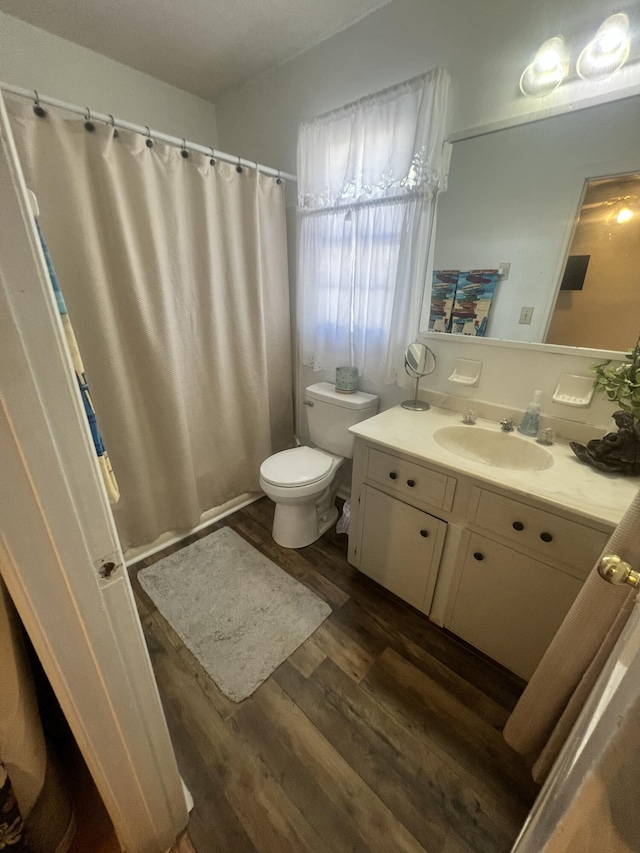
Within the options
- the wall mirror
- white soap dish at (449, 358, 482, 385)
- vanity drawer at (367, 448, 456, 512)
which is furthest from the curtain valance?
vanity drawer at (367, 448, 456, 512)

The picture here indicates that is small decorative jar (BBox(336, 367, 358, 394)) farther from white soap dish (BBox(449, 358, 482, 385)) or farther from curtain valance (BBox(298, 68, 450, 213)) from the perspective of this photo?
curtain valance (BBox(298, 68, 450, 213))

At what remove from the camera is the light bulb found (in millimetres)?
1074

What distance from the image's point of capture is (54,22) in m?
1.42

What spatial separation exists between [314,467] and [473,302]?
106 centimetres

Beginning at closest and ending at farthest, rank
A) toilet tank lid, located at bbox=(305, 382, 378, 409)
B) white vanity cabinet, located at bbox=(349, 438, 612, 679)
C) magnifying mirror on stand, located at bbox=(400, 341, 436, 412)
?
white vanity cabinet, located at bbox=(349, 438, 612, 679)
magnifying mirror on stand, located at bbox=(400, 341, 436, 412)
toilet tank lid, located at bbox=(305, 382, 378, 409)

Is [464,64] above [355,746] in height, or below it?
above

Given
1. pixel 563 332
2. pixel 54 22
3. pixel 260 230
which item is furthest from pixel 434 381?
pixel 54 22

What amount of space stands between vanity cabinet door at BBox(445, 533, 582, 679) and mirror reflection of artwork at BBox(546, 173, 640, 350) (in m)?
0.81

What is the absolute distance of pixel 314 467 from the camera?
176 centimetres

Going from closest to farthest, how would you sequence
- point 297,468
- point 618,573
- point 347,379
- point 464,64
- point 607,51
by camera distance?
point 618,573 → point 607,51 → point 464,64 → point 297,468 → point 347,379

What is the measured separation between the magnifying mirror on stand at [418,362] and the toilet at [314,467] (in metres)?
0.28

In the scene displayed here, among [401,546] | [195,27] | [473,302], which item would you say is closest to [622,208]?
[473,302]

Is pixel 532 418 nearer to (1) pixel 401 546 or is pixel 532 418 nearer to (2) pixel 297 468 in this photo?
(1) pixel 401 546

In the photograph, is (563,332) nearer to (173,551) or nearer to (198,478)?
(198,478)
